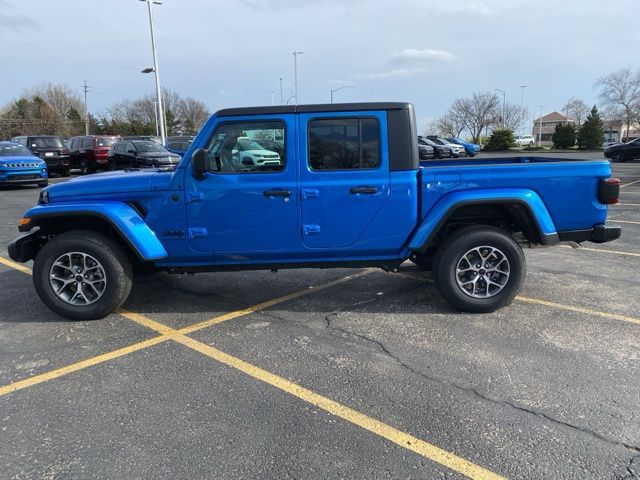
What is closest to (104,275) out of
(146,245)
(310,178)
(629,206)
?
(146,245)

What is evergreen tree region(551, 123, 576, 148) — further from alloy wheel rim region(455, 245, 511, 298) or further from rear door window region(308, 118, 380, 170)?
rear door window region(308, 118, 380, 170)

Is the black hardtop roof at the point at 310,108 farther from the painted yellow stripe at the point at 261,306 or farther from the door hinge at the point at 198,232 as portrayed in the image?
the painted yellow stripe at the point at 261,306

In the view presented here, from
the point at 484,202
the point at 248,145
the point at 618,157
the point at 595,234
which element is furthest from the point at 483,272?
the point at 618,157

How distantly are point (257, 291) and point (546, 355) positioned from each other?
303cm

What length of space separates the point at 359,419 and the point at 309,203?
213cm

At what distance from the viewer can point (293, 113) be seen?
456 centimetres

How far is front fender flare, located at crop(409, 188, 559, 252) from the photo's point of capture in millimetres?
4492

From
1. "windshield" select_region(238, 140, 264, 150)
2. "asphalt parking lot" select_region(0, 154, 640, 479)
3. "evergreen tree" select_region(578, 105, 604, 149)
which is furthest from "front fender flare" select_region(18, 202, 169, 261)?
"evergreen tree" select_region(578, 105, 604, 149)

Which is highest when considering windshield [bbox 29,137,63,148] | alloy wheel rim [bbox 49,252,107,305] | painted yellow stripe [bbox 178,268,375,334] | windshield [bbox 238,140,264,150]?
windshield [bbox 29,137,63,148]

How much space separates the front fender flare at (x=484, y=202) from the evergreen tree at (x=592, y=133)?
173ft

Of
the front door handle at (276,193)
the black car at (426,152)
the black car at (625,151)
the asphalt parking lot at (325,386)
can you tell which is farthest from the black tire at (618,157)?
the front door handle at (276,193)

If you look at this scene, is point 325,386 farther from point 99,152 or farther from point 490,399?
point 99,152

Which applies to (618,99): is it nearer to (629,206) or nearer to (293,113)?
(629,206)

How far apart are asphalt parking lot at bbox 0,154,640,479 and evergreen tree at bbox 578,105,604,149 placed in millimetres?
51565
